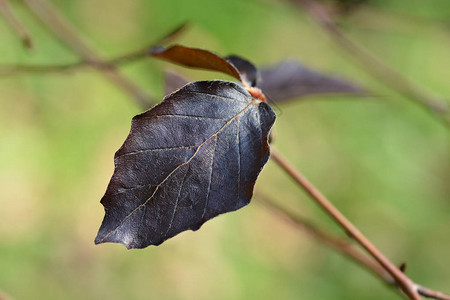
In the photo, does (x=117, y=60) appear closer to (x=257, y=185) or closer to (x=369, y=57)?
(x=369, y=57)

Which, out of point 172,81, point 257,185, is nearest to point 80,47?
point 172,81

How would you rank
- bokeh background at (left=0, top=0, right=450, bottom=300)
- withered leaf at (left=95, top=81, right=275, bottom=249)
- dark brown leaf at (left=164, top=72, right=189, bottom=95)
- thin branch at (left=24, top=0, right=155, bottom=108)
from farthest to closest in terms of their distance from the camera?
bokeh background at (left=0, top=0, right=450, bottom=300) → thin branch at (left=24, top=0, right=155, bottom=108) → dark brown leaf at (left=164, top=72, right=189, bottom=95) → withered leaf at (left=95, top=81, right=275, bottom=249)

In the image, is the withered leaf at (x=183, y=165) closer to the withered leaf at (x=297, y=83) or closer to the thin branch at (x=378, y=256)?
the thin branch at (x=378, y=256)

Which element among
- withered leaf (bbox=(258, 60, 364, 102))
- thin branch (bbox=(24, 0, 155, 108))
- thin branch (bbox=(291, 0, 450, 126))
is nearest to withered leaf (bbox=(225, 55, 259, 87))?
withered leaf (bbox=(258, 60, 364, 102))

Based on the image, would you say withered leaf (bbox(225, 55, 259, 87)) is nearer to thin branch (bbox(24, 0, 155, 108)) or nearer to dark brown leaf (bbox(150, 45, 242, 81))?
dark brown leaf (bbox(150, 45, 242, 81))

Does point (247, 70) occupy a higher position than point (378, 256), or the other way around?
point (247, 70)

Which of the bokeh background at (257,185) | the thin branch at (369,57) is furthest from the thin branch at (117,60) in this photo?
the bokeh background at (257,185)
